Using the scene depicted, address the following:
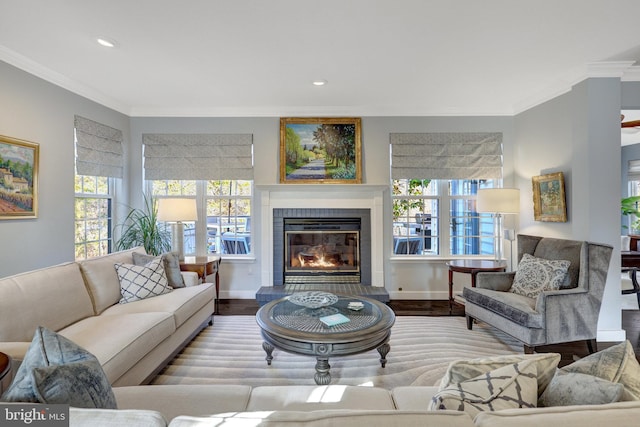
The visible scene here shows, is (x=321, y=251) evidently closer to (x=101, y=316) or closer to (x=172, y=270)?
(x=172, y=270)

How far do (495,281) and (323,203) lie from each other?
86.2 inches

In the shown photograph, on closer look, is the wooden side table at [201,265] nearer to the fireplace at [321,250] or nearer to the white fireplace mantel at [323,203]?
the white fireplace mantel at [323,203]

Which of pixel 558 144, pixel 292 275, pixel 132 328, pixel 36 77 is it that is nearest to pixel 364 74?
pixel 558 144

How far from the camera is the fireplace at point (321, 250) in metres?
4.14

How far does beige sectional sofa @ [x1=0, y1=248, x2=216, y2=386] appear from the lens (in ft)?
5.65

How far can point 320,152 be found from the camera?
13.5 feet

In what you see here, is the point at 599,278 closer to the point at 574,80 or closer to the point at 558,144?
the point at 558,144

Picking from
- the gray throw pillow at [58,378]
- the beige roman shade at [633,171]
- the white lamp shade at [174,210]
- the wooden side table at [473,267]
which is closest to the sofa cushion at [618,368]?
the gray throw pillow at [58,378]

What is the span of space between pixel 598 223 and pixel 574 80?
146cm

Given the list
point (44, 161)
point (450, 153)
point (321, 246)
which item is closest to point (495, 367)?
point (321, 246)

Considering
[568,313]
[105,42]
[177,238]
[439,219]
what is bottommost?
[568,313]

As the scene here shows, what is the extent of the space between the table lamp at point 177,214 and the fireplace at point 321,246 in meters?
1.08

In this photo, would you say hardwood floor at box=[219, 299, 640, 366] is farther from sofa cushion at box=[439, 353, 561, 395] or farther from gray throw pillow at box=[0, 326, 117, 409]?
gray throw pillow at box=[0, 326, 117, 409]

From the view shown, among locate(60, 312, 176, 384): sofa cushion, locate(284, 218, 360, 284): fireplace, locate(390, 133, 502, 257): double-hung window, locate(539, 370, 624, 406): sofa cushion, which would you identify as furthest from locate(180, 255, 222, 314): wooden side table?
locate(539, 370, 624, 406): sofa cushion
